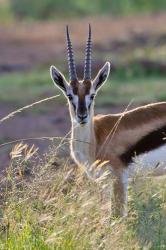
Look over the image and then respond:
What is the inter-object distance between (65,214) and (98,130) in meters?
2.30

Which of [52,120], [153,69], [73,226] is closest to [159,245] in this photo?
[73,226]

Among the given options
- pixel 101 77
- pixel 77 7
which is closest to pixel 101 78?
pixel 101 77

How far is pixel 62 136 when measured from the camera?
11.2 meters

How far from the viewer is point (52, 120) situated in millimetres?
12383

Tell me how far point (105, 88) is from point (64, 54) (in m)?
4.48

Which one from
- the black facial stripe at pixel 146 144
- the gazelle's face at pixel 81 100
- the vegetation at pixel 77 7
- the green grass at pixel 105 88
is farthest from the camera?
the vegetation at pixel 77 7

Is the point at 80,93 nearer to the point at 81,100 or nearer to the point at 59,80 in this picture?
the point at 81,100

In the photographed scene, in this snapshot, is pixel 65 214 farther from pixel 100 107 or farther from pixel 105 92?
pixel 105 92

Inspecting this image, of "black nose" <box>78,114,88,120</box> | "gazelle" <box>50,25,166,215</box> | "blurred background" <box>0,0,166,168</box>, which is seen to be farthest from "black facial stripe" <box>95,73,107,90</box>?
"blurred background" <box>0,0,166,168</box>

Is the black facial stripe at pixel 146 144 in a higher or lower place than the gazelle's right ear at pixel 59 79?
lower

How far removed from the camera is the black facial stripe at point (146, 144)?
7633mm

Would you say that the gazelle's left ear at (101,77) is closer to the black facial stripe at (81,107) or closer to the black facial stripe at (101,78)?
the black facial stripe at (101,78)

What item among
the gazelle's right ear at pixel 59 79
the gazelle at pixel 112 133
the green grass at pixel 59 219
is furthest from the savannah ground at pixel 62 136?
the gazelle's right ear at pixel 59 79

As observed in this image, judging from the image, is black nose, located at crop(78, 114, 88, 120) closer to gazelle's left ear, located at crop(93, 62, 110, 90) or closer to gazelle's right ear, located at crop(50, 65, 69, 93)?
gazelle's right ear, located at crop(50, 65, 69, 93)
